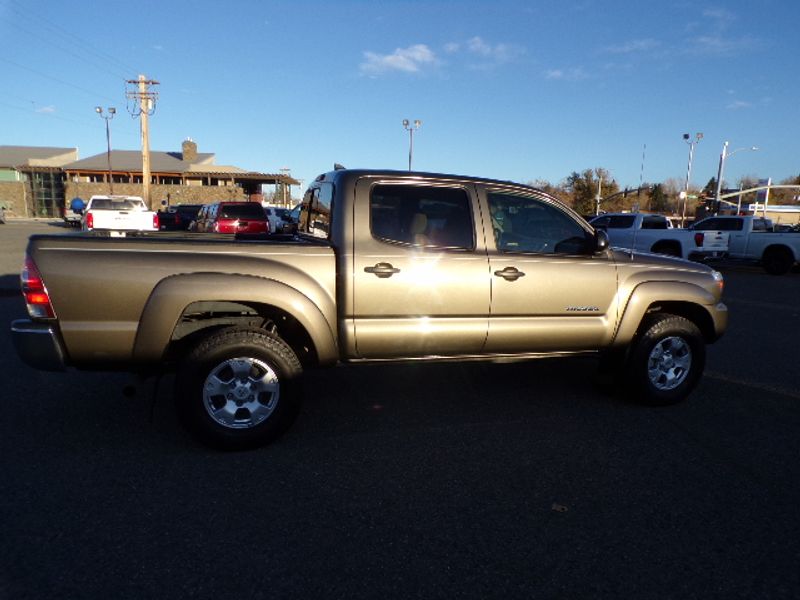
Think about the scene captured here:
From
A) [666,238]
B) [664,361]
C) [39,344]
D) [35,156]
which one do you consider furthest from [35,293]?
[35,156]

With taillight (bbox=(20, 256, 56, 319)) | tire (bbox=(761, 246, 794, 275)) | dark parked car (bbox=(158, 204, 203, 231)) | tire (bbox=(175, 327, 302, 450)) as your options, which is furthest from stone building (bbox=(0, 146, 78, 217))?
tire (bbox=(175, 327, 302, 450))

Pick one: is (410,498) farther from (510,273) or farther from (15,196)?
(15,196)

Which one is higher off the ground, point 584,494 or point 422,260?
point 422,260

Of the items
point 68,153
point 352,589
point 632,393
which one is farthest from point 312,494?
point 68,153

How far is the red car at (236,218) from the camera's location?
17.2 metres

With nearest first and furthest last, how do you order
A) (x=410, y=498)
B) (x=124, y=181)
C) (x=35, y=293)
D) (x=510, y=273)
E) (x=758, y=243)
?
1. (x=410, y=498)
2. (x=35, y=293)
3. (x=510, y=273)
4. (x=758, y=243)
5. (x=124, y=181)

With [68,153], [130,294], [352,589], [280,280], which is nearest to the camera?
[352,589]

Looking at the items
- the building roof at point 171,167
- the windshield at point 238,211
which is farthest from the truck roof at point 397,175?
the building roof at point 171,167

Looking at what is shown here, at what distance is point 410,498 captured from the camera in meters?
3.07

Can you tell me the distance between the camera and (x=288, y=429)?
383cm

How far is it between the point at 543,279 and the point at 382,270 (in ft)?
4.38

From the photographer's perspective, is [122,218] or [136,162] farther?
[136,162]

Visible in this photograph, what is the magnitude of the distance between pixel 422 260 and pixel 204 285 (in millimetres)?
1524

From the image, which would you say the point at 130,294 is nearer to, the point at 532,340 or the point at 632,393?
the point at 532,340
